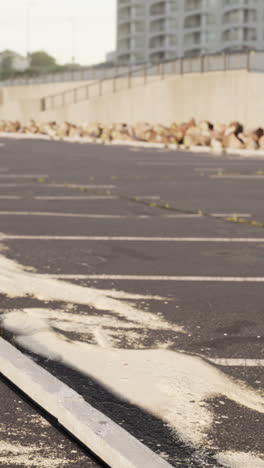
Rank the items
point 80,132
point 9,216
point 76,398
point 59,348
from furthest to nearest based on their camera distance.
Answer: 1. point 80,132
2. point 9,216
3. point 59,348
4. point 76,398

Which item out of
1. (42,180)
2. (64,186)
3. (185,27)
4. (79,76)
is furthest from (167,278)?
(185,27)

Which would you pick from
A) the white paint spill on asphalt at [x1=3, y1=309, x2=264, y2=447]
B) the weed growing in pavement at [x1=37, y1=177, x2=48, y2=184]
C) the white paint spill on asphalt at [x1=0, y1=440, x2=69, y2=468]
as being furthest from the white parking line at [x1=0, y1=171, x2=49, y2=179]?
the white paint spill on asphalt at [x1=0, y1=440, x2=69, y2=468]

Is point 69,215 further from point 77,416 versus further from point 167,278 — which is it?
point 77,416

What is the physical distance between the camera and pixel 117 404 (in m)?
4.75

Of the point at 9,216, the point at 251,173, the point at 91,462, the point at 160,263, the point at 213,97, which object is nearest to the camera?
the point at 91,462

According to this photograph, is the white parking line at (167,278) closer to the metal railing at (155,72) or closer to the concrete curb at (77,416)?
the concrete curb at (77,416)

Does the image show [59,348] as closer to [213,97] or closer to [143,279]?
[143,279]

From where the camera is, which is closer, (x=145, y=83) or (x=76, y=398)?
(x=76, y=398)

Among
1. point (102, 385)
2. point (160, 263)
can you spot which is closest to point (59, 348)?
point (102, 385)

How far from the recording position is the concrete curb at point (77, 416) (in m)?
3.92

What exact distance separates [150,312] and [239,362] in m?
1.36

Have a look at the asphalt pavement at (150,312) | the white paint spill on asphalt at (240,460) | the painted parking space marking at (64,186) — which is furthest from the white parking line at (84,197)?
the white paint spill on asphalt at (240,460)

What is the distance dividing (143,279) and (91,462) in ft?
13.3

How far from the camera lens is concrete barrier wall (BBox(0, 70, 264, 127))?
133 ft
